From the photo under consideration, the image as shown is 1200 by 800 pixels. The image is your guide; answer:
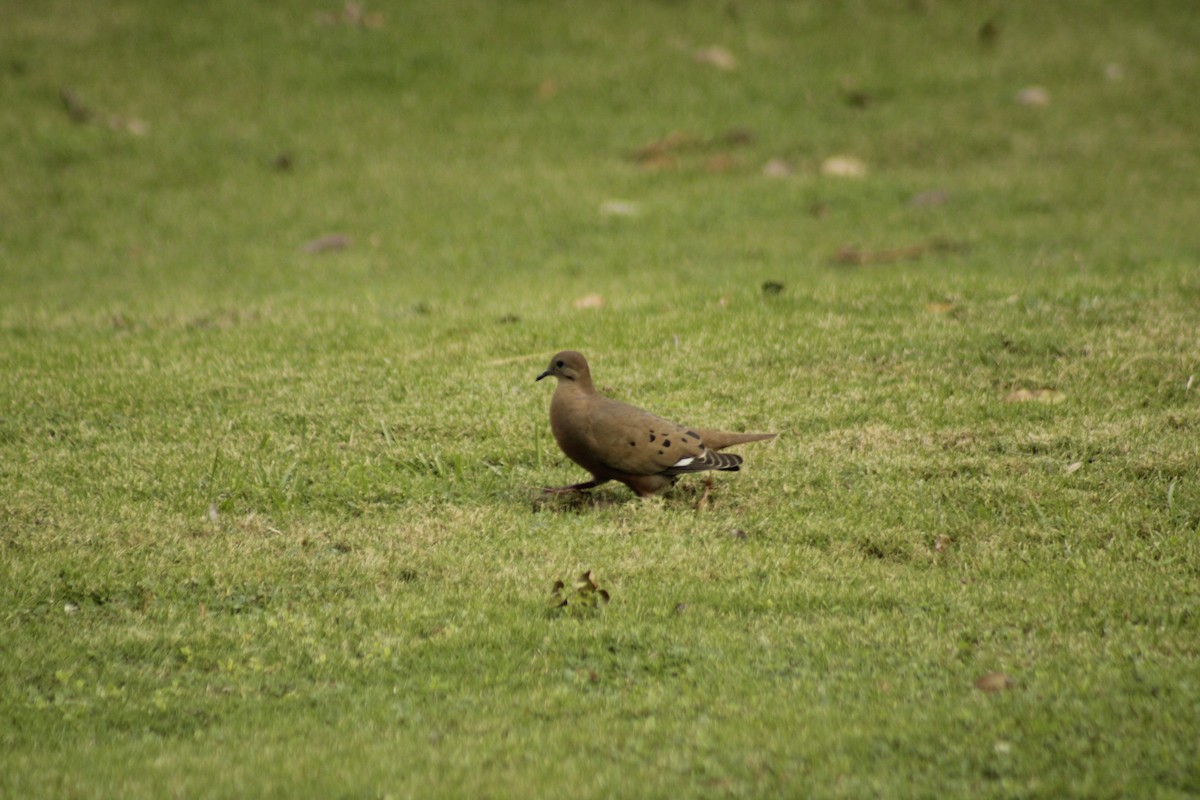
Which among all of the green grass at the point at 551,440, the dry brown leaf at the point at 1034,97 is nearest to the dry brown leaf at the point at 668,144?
the green grass at the point at 551,440

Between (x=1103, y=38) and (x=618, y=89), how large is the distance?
6.85 meters

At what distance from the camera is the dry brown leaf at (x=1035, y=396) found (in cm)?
734

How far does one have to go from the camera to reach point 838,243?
1156cm

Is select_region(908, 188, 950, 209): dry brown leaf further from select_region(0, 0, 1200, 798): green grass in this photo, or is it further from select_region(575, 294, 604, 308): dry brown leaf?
select_region(575, 294, 604, 308): dry brown leaf

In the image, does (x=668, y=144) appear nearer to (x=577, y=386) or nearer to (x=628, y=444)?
(x=577, y=386)

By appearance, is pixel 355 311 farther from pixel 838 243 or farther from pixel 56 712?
pixel 56 712

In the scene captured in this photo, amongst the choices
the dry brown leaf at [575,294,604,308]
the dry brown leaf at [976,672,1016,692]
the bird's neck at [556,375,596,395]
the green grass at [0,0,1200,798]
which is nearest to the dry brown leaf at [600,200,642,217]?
the green grass at [0,0,1200,798]

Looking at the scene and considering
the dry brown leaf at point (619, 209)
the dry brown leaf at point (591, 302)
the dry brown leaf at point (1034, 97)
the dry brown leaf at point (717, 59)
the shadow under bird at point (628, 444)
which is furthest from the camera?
the dry brown leaf at point (717, 59)

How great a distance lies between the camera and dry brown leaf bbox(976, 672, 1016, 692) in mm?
4543

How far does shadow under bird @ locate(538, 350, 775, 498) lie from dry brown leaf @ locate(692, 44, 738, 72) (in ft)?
34.8

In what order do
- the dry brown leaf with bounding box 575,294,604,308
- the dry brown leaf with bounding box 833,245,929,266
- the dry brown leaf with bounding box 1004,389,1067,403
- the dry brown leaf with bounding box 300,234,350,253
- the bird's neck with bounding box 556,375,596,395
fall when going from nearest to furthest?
1. the bird's neck with bounding box 556,375,596,395
2. the dry brown leaf with bounding box 1004,389,1067,403
3. the dry brown leaf with bounding box 575,294,604,308
4. the dry brown leaf with bounding box 833,245,929,266
5. the dry brown leaf with bounding box 300,234,350,253

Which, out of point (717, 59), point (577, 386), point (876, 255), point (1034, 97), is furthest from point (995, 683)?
point (717, 59)

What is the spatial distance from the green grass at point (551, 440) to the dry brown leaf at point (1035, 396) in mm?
117

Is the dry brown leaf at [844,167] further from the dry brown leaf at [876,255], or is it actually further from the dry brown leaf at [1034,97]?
the dry brown leaf at [1034,97]
